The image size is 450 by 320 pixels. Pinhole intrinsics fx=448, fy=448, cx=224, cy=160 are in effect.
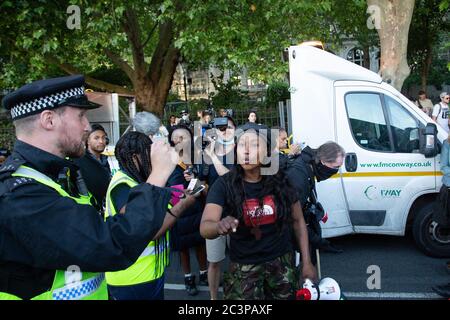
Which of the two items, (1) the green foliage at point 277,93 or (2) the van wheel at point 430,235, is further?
(1) the green foliage at point 277,93

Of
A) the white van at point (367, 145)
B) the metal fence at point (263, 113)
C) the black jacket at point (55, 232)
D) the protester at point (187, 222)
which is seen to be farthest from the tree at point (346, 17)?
the black jacket at point (55, 232)

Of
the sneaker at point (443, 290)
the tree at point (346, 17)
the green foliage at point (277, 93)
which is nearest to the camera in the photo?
the sneaker at point (443, 290)

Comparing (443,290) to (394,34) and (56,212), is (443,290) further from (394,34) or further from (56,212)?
(394,34)

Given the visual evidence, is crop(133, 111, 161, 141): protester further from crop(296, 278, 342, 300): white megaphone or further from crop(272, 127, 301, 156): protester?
crop(296, 278, 342, 300): white megaphone

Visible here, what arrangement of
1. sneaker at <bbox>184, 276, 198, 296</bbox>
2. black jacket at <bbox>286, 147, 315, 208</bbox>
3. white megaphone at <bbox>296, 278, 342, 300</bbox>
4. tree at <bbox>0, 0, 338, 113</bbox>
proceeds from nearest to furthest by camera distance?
white megaphone at <bbox>296, 278, 342, 300</bbox> < black jacket at <bbox>286, 147, 315, 208</bbox> < sneaker at <bbox>184, 276, 198, 296</bbox> < tree at <bbox>0, 0, 338, 113</bbox>

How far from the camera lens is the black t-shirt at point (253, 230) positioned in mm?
2801

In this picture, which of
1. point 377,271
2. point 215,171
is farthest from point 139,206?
point 377,271

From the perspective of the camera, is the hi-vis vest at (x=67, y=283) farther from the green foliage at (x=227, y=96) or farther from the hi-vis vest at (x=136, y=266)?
the green foliage at (x=227, y=96)

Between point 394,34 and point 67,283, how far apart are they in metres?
9.44

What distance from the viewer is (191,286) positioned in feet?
16.0

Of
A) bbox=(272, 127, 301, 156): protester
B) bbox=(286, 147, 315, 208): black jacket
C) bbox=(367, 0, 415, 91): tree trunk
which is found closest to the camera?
bbox=(286, 147, 315, 208): black jacket

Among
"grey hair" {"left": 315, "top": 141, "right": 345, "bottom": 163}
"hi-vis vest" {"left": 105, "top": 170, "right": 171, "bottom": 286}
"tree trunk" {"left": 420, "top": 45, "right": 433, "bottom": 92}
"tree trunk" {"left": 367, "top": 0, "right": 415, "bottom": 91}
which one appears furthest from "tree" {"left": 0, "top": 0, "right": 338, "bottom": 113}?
"tree trunk" {"left": 420, "top": 45, "right": 433, "bottom": 92}

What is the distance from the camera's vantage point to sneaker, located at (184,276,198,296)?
4.86m

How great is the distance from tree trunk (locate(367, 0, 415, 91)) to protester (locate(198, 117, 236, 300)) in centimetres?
605
